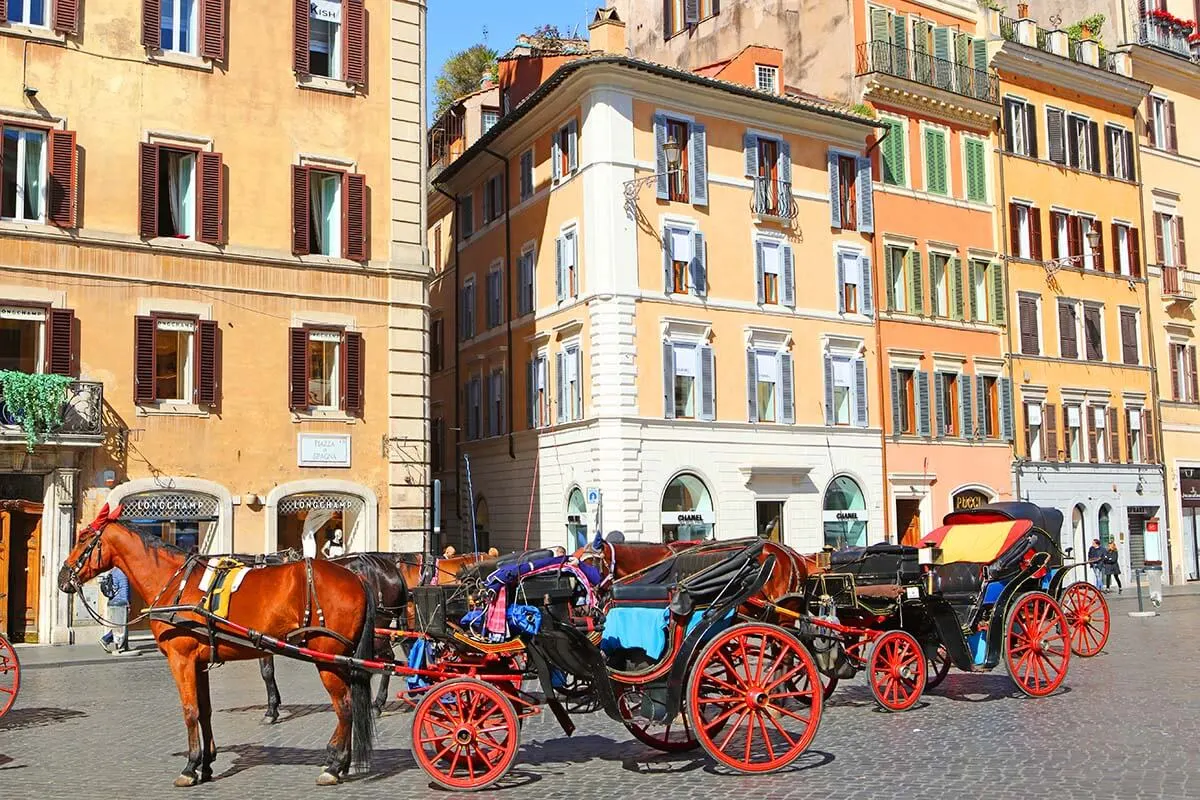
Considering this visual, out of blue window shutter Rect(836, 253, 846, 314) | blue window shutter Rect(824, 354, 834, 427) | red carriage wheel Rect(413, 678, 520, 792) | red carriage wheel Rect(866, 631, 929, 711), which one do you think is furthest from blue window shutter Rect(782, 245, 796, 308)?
red carriage wheel Rect(413, 678, 520, 792)

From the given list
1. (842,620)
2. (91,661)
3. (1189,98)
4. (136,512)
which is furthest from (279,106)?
(1189,98)

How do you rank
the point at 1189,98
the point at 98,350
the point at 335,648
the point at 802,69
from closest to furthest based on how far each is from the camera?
the point at 335,648 → the point at 98,350 → the point at 802,69 → the point at 1189,98

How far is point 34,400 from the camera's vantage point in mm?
21688

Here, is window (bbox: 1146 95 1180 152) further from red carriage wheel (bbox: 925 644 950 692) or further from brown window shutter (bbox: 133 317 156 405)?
red carriage wheel (bbox: 925 644 950 692)

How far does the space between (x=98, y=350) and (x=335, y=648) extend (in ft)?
50.2

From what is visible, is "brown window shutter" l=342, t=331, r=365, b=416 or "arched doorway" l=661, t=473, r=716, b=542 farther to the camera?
"arched doorway" l=661, t=473, r=716, b=542

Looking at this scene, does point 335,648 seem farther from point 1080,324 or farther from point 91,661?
point 1080,324

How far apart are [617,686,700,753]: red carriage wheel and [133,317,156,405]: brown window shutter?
49.2 ft

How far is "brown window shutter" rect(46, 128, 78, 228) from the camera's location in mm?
22984

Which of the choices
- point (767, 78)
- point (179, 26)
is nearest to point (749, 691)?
point (179, 26)

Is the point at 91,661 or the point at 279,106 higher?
the point at 279,106

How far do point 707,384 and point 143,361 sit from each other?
13.8 m

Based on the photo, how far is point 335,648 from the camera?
9.84 meters

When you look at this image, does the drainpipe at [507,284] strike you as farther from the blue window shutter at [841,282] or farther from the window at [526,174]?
the blue window shutter at [841,282]
